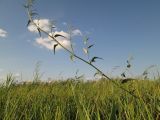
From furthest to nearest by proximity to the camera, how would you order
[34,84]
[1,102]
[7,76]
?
[34,84], [7,76], [1,102]

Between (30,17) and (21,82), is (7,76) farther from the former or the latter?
(21,82)

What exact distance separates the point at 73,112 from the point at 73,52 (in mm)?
1777

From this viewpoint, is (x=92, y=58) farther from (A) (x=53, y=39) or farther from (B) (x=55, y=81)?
(B) (x=55, y=81)

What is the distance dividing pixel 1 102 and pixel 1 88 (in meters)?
0.61

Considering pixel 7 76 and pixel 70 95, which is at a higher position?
pixel 7 76

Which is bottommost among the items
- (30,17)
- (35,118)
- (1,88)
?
(35,118)

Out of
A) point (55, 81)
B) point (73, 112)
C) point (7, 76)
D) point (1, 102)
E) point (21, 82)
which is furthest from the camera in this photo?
point (55, 81)

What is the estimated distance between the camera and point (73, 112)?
126 inches

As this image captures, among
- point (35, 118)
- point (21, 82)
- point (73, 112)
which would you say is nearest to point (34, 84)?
point (21, 82)

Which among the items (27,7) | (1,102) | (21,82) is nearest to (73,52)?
(27,7)

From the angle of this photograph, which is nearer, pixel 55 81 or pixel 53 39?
pixel 53 39

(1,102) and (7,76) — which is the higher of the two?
(7,76)

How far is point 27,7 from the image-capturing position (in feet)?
5.73

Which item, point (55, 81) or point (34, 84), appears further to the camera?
point (55, 81)
